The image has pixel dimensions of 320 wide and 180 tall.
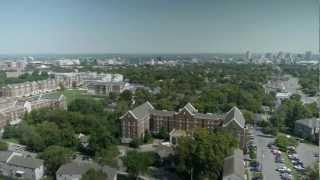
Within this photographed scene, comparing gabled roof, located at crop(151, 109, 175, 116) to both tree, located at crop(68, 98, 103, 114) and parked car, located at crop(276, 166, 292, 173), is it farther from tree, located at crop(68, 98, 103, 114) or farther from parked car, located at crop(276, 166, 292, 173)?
parked car, located at crop(276, 166, 292, 173)

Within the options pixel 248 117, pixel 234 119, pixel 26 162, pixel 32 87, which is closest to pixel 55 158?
pixel 26 162

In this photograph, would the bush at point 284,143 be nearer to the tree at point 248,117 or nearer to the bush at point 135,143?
the tree at point 248,117

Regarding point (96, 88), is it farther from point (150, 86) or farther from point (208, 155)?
point (208, 155)

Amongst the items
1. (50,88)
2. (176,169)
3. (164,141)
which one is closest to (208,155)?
(176,169)

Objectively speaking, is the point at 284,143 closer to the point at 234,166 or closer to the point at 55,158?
the point at 234,166

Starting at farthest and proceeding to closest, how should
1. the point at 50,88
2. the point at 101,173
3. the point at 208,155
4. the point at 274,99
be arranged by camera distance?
the point at 50,88
the point at 274,99
the point at 208,155
the point at 101,173

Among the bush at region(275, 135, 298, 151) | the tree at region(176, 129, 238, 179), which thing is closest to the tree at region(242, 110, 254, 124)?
the bush at region(275, 135, 298, 151)
